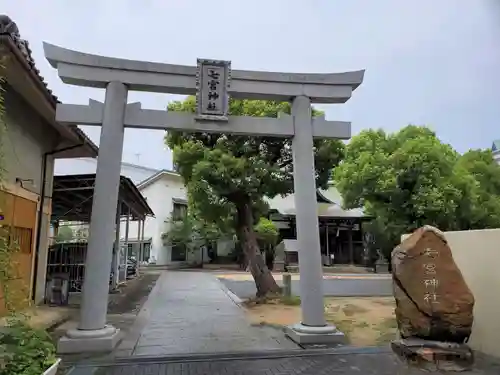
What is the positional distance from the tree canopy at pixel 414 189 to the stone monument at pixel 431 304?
8288 millimetres

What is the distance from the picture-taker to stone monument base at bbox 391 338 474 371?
5.24 m

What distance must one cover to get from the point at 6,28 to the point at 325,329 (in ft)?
20.7

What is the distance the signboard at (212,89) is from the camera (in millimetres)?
7051

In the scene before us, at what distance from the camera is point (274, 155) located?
11.7m

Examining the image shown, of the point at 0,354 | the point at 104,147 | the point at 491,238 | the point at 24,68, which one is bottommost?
the point at 0,354

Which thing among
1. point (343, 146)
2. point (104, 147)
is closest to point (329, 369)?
point (104, 147)

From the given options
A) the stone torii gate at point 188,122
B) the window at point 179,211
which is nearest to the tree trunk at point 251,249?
the stone torii gate at point 188,122

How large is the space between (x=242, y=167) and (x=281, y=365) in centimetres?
603

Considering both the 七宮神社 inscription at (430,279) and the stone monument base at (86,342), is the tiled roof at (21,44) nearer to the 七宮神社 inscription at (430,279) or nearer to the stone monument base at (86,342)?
the stone monument base at (86,342)

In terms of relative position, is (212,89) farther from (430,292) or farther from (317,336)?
(430,292)

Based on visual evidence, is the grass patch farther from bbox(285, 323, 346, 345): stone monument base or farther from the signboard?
the signboard

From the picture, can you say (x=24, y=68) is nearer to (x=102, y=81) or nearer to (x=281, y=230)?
(x=102, y=81)

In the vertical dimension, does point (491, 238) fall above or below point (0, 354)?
above

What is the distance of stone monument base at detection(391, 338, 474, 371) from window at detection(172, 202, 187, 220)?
27.1m
